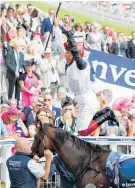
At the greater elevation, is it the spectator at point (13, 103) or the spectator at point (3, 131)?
the spectator at point (13, 103)

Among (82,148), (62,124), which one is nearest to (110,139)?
(62,124)

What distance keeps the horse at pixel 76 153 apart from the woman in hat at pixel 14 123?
280cm

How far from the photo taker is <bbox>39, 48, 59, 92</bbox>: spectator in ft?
46.7

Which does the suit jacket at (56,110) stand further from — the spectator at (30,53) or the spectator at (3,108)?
the spectator at (30,53)

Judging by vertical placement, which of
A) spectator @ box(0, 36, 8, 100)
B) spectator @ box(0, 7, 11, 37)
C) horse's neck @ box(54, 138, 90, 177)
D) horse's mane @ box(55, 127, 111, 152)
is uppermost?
spectator @ box(0, 7, 11, 37)

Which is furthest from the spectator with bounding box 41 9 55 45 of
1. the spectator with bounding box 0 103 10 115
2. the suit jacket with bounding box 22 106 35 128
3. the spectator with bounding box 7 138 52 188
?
the spectator with bounding box 7 138 52 188

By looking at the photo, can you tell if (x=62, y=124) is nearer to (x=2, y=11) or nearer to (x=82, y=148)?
(x=82, y=148)

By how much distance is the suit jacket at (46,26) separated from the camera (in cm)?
1535

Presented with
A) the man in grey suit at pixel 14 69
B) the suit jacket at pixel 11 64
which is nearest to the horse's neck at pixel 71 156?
the man in grey suit at pixel 14 69

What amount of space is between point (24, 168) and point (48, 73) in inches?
243

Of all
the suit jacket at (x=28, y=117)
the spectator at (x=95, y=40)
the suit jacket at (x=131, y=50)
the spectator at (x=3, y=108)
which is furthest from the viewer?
the suit jacket at (x=131, y=50)

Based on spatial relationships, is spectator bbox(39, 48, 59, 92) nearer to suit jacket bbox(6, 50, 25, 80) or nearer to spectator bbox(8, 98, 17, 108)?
suit jacket bbox(6, 50, 25, 80)

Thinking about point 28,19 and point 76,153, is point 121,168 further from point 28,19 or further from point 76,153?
point 28,19

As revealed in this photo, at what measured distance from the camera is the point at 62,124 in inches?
442
